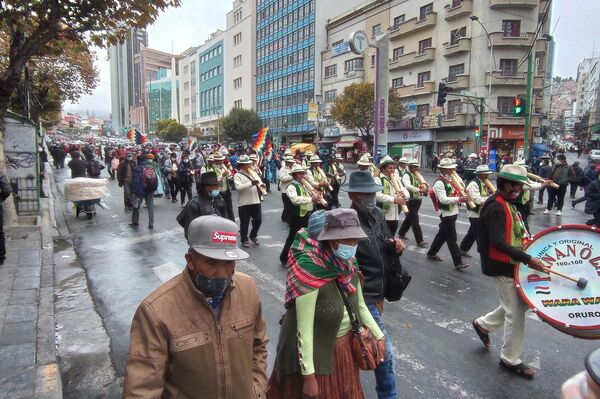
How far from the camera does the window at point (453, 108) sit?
35.4 metres

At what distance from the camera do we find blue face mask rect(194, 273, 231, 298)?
6.34 feet

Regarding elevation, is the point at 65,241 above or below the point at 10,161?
below

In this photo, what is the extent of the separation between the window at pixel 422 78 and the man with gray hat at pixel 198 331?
39.5 metres

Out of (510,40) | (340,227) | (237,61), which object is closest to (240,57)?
(237,61)

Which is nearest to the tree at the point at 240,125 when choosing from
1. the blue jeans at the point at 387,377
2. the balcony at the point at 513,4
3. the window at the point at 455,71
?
the window at the point at 455,71

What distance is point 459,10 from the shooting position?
114 ft

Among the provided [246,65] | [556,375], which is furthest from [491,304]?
[246,65]

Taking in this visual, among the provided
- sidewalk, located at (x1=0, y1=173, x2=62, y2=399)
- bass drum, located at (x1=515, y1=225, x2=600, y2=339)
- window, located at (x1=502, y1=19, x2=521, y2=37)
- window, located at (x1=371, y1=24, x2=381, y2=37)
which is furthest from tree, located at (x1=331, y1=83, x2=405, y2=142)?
bass drum, located at (x1=515, y1=225, x2=600, y2=339)

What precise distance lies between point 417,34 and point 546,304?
130 feet

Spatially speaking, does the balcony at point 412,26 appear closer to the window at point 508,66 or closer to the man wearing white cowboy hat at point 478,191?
the window at point 508,66

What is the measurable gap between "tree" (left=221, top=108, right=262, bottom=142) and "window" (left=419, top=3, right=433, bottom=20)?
28606mm

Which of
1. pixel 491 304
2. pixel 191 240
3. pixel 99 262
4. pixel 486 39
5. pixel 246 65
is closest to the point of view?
pixel 191 240

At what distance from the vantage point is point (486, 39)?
3359 cm

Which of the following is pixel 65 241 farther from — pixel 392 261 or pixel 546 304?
pixel 546 304
